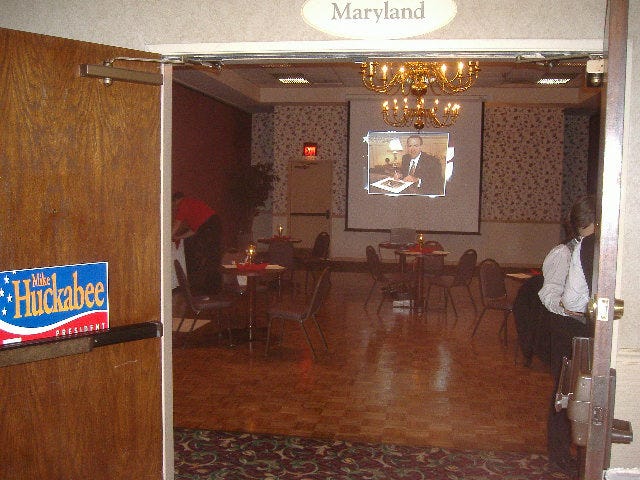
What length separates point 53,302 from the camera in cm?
260

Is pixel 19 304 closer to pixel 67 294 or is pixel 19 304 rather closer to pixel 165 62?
pixel 67 294

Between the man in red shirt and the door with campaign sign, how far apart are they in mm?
3777

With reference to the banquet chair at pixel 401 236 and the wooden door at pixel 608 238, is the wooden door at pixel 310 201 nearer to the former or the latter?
the banquet chair at pixel 401 236

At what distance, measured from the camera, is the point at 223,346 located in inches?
235

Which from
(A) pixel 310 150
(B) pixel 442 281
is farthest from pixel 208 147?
(B) pixel 442 281

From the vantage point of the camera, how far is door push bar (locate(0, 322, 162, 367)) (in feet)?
8.14

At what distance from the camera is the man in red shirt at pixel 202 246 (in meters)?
6.91

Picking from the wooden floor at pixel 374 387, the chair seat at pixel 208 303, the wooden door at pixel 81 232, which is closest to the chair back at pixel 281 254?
the wooden floor at pixel 374 387

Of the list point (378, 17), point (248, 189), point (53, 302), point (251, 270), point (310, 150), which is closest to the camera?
→ point (53, 302)

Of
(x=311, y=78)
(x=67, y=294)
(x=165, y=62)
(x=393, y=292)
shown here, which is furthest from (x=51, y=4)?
(x=311, y=78)

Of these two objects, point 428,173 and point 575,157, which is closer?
point 428,173

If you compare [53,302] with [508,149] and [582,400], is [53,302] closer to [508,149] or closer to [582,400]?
[582,400]

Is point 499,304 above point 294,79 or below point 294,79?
below

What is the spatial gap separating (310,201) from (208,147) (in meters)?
2.96
